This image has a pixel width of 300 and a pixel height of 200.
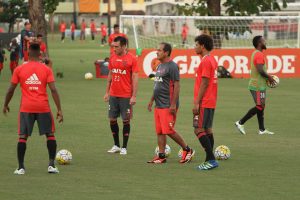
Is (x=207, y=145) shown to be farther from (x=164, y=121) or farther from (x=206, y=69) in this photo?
(x=206, y=69)

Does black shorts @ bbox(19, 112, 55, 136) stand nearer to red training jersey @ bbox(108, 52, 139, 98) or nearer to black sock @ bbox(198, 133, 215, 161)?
black sock @ bbox(198, 133, 215, 161)

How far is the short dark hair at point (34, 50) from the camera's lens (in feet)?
39.9

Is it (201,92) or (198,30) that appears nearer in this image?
(201,92)

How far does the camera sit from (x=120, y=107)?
15.1 metres

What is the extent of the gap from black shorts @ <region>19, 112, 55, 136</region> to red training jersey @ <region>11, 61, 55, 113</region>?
0.08 meters

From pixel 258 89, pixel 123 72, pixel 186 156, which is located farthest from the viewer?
pixel 258 89

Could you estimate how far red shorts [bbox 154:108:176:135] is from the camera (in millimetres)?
13508

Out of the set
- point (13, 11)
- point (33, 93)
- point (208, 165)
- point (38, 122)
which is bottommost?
point (13, 11)

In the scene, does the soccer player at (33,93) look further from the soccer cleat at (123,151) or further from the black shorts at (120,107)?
the black shorts at (120,107)

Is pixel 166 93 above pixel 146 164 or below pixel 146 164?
above

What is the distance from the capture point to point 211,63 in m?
12.9

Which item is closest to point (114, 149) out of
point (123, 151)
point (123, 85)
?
point (123, 151)

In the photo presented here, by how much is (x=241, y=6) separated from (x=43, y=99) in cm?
3177

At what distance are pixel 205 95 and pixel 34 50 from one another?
2.57 meters
